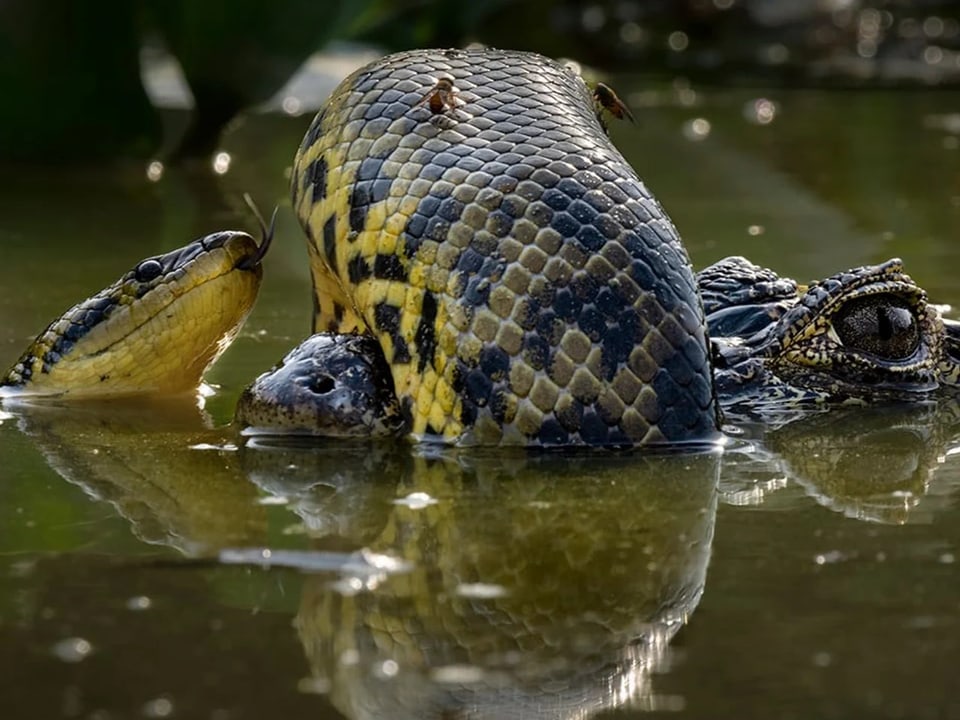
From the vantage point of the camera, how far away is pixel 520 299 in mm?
4527

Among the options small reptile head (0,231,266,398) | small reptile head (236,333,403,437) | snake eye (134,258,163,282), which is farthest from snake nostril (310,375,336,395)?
snake eye (134,258,163,282)

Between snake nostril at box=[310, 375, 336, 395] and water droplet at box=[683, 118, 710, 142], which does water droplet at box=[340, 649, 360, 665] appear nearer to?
snake nostril at box=[310, 375, 336, 395]

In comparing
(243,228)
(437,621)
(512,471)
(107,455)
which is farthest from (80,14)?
(437,621)

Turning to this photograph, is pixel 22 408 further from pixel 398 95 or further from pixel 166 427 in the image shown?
pixel 398 95

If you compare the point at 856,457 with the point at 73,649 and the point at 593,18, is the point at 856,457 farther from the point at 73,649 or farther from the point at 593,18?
the point at 593,18

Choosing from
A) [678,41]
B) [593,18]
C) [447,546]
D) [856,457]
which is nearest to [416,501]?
[447,546]

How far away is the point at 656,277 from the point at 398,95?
3.34 feet

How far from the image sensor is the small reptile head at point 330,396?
4.80 metres

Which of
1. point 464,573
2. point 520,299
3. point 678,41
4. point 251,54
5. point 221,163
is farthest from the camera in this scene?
point 678,41

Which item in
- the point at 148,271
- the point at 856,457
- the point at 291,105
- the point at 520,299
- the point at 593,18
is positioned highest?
the point at 520,299

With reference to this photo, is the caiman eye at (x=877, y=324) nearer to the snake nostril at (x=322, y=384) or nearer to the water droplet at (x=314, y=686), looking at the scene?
the snake nostril at (x=322, y=384)

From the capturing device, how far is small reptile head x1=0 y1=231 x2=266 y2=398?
Answer: 546cm

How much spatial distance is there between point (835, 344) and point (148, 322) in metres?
2.01

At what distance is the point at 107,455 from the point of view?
4781 mm
